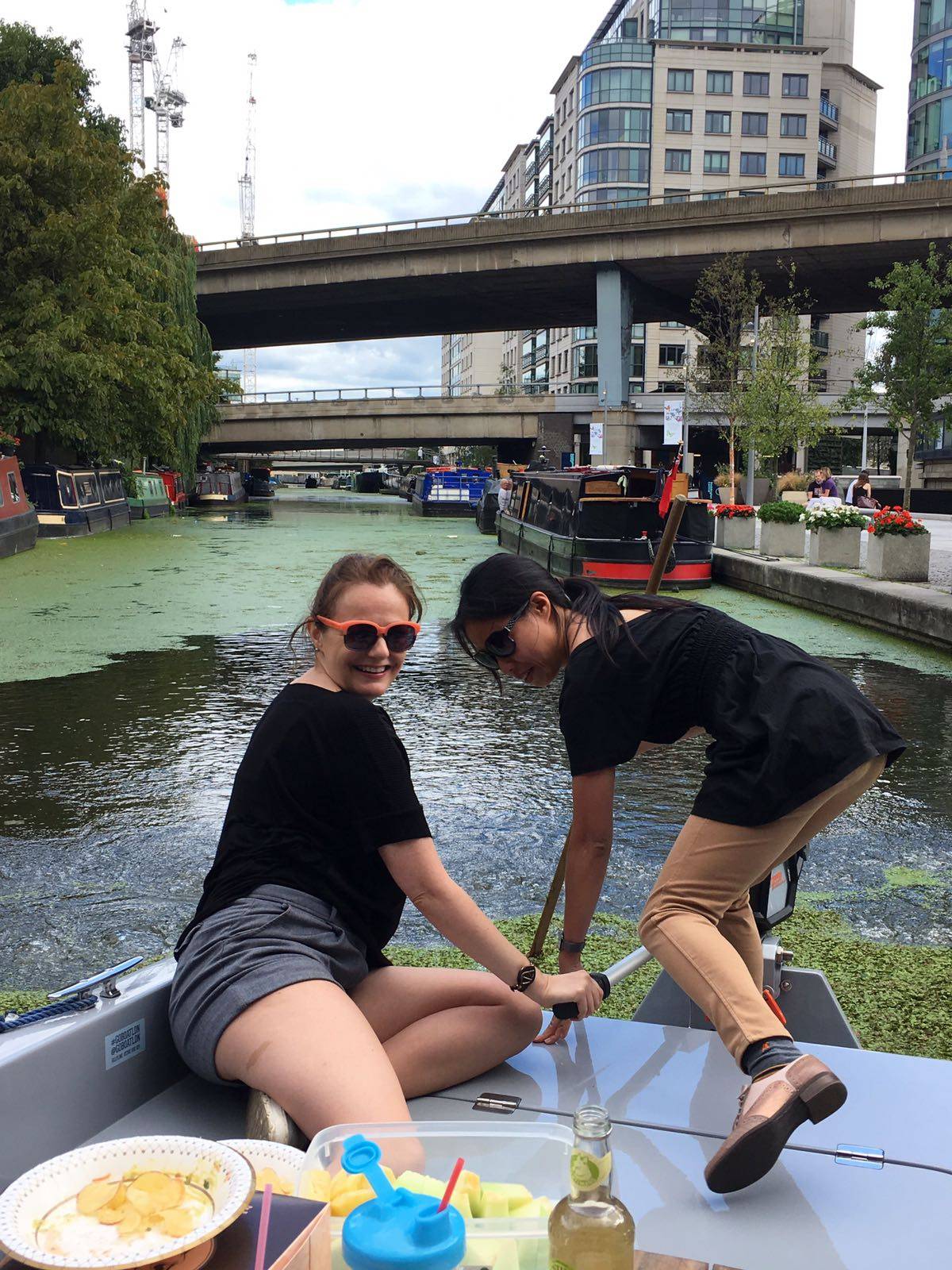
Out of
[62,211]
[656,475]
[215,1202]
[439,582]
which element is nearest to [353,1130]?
[215,1202]

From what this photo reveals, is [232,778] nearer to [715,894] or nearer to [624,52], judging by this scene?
[715,894]

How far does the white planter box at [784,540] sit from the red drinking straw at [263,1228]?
18.3 metres

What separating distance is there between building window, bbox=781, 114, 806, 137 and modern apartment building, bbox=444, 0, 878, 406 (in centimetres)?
6

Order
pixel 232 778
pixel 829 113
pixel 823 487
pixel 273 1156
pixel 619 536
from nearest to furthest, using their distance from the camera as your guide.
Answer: pixel 273 1156, pixel 232 778, pixel 619 536, pixel 823 487, pixel 829 113

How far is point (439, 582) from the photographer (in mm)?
16938

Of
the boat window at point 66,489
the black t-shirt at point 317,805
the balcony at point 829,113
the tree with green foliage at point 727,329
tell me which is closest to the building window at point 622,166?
the balcony at point 829,113

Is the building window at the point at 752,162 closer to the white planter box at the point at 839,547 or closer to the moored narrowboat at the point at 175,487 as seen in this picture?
the moored narrowboat at the point at 175,487

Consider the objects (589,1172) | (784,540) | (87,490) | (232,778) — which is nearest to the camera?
(589,1172)

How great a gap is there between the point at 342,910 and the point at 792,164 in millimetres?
95543

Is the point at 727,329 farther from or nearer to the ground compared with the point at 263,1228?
farther from the ground

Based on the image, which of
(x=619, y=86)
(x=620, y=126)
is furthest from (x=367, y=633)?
(x=619, y=86)

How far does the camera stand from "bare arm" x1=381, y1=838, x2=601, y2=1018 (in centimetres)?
251

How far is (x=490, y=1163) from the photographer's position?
6.88 ft

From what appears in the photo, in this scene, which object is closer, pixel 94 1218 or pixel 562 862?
pixel 94 1218
